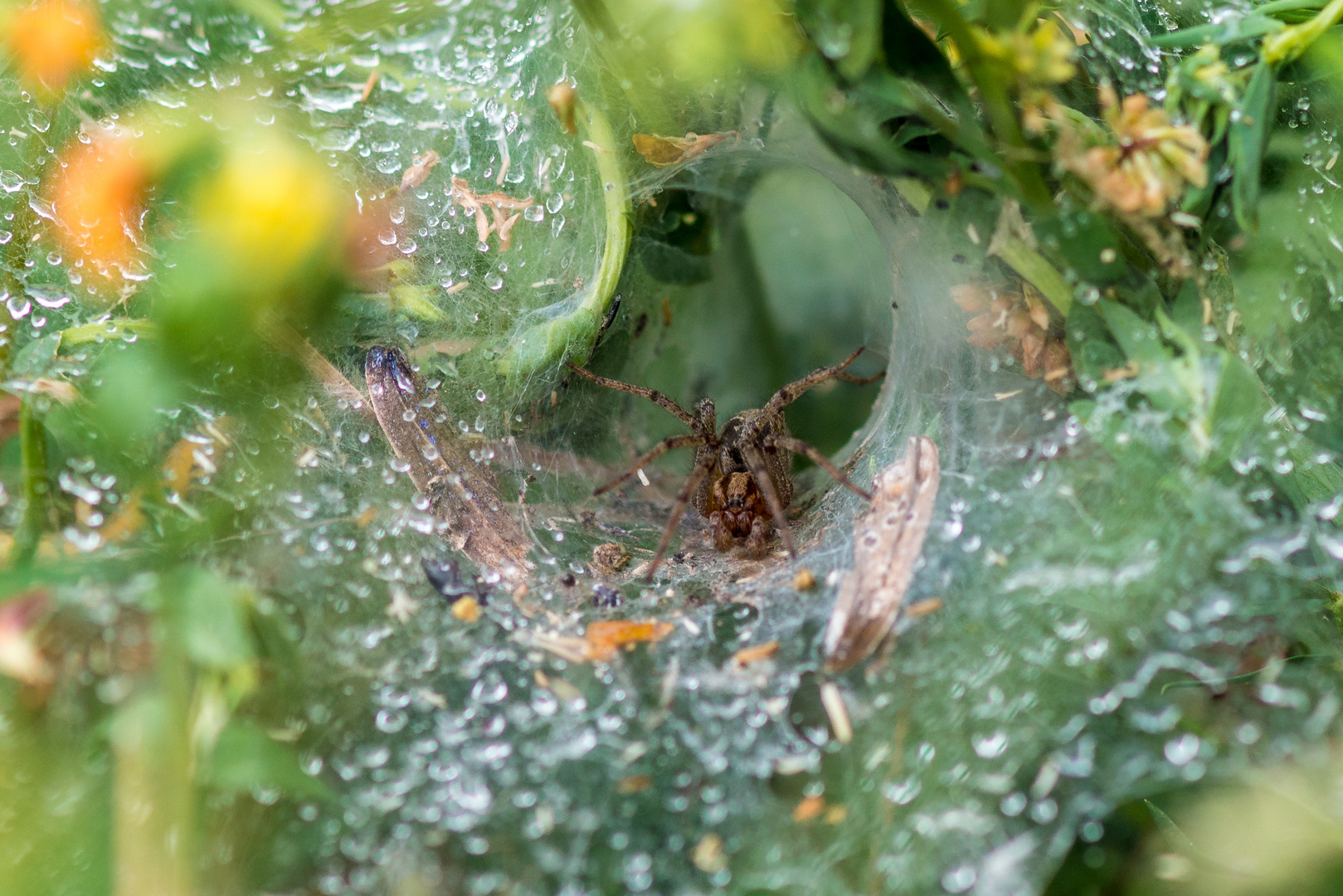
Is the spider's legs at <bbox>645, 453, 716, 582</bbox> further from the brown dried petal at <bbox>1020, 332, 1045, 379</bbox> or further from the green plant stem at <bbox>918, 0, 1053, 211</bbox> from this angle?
the green plant stem at <bbox>918, 0, 1053, 211</bbox>

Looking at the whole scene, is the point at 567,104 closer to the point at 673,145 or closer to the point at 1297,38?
the point at 673,145

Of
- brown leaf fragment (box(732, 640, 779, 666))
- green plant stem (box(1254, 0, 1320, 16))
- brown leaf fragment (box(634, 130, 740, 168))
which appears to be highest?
brown leaf fragment (box(634, 130, 740, 168))

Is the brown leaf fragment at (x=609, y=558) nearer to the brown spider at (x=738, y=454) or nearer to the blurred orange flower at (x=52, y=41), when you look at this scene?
the brown spider at (x=738, y=454)

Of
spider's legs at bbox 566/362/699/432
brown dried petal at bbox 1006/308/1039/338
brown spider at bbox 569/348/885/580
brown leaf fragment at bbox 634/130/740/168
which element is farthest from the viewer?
spider's legs at bbox 566/362/699/432

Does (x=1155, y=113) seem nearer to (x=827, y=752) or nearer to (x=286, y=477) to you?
(x=827, y=752)

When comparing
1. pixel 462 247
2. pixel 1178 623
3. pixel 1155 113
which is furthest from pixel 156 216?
pixel 1178 623

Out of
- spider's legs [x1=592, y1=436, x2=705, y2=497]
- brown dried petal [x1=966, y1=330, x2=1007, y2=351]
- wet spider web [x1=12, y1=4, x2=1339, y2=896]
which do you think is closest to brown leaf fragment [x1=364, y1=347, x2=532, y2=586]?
wet spider web [x1=12, y1=4, x2=1339, y2=896]
